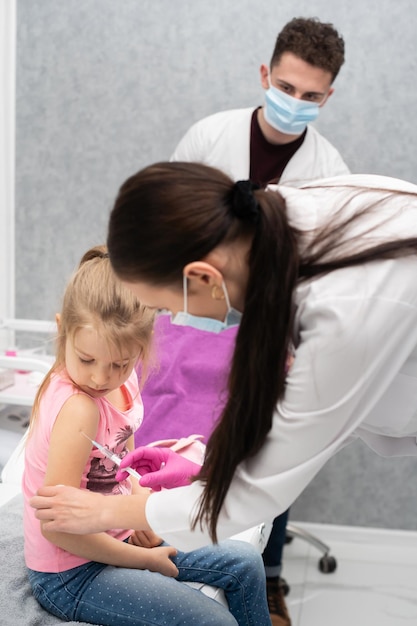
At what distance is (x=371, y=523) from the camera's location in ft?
11.5

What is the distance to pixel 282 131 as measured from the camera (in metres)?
2.90

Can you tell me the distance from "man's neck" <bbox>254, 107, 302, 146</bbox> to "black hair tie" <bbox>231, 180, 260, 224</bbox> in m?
1.81

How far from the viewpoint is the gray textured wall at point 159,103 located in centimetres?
319

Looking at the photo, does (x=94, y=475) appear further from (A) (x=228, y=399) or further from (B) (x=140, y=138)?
(B) (x=140, y=138)

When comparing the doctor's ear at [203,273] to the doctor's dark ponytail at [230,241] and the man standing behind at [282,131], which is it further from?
the man standing behind at [282,131]

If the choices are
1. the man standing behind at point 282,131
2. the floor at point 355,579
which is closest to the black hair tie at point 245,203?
the man standing behind at point 282,131

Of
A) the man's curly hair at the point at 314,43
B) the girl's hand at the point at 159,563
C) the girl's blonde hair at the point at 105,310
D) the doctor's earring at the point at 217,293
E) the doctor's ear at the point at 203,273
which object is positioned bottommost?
the girl's hand at the point at 159,563

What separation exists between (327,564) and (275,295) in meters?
2.28

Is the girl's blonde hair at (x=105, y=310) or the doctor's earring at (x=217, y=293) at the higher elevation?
the doctor's earring at (x=217, y=293)

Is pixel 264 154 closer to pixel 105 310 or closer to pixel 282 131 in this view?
pixel 282 131

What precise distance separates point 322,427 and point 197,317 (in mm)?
267

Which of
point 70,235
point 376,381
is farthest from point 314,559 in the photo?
point 376,381

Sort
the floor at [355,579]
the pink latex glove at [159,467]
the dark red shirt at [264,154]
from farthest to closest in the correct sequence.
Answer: the dark red shirt at [264,154]
the floor at [355,579]
the pink latex glove at [159,467]

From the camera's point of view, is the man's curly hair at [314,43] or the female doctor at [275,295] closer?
the female doctor at [275,295]
